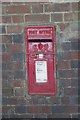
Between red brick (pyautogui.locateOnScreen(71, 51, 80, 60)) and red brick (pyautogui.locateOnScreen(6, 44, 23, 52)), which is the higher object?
red brick (pyautogui.locateOnScreen(6, 44, 23, 52))

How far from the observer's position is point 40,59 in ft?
13.0

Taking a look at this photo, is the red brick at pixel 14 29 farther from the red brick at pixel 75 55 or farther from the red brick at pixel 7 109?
the red brick at pixel 7 109

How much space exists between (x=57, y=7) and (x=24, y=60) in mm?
736

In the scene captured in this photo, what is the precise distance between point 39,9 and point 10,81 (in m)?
0.93

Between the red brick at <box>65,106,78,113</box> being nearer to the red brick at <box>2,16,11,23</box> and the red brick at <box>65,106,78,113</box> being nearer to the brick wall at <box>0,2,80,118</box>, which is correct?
the brick wall at <box>0,2,80,118</box>

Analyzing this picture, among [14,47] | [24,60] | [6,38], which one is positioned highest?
[6,38]

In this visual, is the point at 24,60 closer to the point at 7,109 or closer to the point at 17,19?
the point at 17,19

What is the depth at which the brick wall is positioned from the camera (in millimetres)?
3936

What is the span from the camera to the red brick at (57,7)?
3.92 metres

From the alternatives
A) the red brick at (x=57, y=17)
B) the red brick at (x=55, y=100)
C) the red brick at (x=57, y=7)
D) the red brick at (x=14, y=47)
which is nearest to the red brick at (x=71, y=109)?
the red brick at (x=55, y=100)

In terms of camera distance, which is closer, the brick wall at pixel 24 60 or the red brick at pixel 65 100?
the brick wall at pixel 24 60

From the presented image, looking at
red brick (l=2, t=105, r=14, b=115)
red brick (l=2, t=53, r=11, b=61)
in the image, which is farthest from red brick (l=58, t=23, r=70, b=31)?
red brick (l=2, t=105, r=14, b=115)

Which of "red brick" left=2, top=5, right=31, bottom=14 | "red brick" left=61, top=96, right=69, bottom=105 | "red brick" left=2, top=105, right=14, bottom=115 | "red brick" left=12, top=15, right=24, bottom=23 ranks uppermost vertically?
"red brick" left=2, top=5, right=31, bottom=14

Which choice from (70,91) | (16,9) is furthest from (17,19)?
(70,91)
